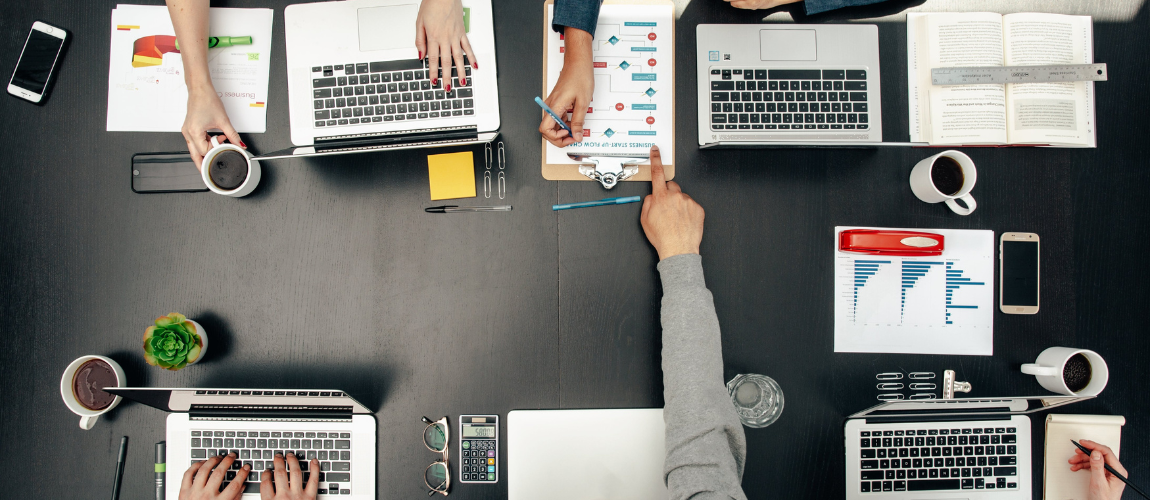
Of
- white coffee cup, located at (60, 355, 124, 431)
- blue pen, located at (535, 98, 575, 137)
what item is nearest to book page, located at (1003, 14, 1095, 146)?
blue pen, located at (535, 98, 575, 137)

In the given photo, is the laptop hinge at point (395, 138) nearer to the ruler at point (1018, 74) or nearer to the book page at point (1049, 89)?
the ruler at point (1018, 74)

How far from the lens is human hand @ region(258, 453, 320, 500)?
1170mm

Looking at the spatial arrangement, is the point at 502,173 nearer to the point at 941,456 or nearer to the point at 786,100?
the point at 786,100

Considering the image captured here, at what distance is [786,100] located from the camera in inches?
50.1

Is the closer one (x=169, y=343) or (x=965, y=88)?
(x=169, y=343)

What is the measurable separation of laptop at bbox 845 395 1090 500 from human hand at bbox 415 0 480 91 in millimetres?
1324

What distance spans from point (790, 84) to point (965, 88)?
0.45 metres

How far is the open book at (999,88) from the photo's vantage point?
128 cm

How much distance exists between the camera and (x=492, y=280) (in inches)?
50.1

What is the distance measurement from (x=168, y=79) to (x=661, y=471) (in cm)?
157

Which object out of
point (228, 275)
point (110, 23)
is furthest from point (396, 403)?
point (110, 23)

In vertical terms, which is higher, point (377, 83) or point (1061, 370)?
point (377, 83)

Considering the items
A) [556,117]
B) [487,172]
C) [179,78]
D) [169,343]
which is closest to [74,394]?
[169,343]

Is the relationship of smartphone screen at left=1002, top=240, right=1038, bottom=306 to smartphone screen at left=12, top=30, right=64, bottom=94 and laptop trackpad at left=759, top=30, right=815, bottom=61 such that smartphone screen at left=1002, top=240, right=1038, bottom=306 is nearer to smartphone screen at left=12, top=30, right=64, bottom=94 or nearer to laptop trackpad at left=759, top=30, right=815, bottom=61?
laptop trackpad at left=759, top=30, right=815, bottom=61
